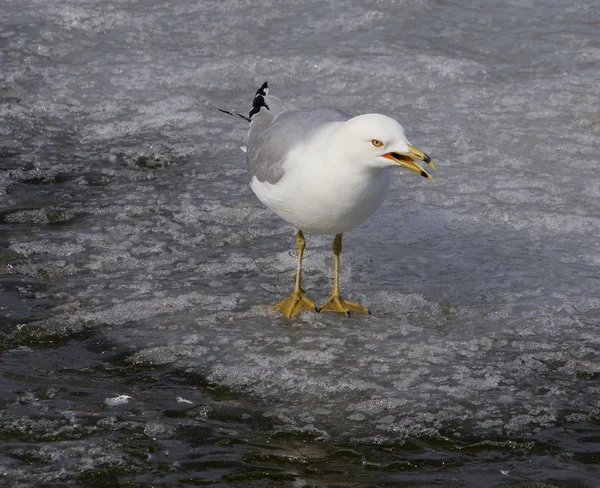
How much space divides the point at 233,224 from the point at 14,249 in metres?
1.30

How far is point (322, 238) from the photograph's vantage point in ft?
19.0

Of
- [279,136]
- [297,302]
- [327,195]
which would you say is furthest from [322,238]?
[327,195]

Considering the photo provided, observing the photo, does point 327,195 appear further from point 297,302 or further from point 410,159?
point 297,302

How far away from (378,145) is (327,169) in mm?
285

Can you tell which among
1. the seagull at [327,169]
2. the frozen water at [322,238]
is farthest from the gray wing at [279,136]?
the frozen water at [322,238]

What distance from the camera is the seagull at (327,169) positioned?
4.14 m

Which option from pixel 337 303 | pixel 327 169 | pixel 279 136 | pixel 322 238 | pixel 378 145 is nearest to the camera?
pixel 378 145

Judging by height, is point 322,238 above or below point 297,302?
above

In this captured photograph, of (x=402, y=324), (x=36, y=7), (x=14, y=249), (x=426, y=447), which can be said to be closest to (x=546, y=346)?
(x=402, y=324)

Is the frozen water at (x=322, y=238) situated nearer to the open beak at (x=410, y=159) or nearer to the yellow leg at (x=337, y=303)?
the yellow leg at (x=337, y=303)

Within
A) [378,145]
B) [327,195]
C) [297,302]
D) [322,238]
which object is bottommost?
[297,302]

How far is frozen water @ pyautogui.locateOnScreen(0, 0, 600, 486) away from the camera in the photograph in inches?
169

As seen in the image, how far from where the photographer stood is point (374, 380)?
430 cm

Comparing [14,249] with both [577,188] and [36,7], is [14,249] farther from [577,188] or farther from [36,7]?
[36,7]
